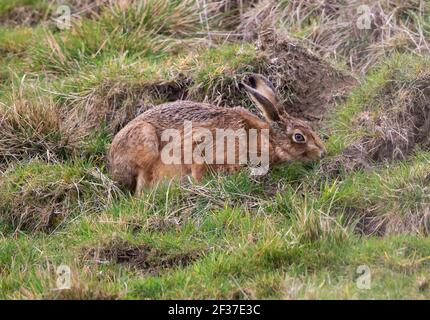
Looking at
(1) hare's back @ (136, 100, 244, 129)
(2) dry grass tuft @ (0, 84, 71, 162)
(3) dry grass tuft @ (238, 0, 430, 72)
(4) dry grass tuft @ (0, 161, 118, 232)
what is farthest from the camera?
(3) dry grass tuft @ (238, 0, 430, 72)

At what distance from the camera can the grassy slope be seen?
7723 mm

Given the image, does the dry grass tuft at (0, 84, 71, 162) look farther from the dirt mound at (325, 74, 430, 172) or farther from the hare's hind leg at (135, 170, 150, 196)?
the dirt mound at (325, 74, 430, 172)

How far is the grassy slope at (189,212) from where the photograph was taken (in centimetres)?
772

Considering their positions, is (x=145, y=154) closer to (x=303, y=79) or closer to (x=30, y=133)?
(x=30, y=133)

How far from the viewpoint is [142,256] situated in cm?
850

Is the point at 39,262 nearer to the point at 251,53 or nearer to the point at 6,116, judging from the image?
the point at 6,116

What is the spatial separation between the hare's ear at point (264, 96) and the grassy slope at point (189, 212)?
521mm

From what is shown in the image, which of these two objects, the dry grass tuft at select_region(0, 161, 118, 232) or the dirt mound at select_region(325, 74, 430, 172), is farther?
the dirt mound at select_region(325, 74, 430, 172)

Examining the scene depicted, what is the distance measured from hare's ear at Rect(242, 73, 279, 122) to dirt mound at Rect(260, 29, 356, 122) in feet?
2.21

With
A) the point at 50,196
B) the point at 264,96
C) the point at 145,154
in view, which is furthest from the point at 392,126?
the point at 50,196

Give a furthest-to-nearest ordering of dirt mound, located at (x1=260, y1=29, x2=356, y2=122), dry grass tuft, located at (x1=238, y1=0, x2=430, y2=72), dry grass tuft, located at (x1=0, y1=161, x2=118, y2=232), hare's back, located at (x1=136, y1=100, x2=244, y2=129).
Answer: dry grass tuft, located at (x1=238, y1=0, x2=430, y2=72), dirt mound, located at (x1=260, y1=29, x2=356, y2=122), hare's back, located at (x1=136, y1=100, x2=244, y2=129), dry grass tuft, located at (x1=0, y1=161, x2=118, y2=232)

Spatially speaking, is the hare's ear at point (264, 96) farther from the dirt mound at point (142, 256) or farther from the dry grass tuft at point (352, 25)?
the dirt mound at point (142, 256)

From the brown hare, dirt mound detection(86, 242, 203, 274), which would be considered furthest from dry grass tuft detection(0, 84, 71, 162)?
dirt mound detection(86, 242, 203, 274)

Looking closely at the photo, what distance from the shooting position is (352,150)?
966 cm
